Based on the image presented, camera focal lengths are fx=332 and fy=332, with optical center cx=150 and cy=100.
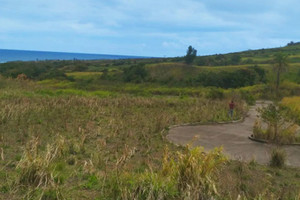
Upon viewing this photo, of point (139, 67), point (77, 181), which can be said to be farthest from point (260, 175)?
point (139, 67)

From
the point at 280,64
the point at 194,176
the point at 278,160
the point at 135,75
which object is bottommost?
the point at 135,75

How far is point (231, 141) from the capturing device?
11.4 m

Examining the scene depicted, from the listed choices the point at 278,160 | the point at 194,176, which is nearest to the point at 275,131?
the point at 278,160

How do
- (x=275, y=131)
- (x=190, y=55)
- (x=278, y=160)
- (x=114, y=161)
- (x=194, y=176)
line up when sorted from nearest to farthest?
(x=194, y=176), (x=114, y=161), (x=278, y=160), (x=275, y=131), (x=190, y=55)

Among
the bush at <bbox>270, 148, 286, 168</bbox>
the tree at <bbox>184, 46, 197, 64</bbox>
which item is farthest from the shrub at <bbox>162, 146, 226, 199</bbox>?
the tree at <bbox>184, 46, 197, 64</bbox>

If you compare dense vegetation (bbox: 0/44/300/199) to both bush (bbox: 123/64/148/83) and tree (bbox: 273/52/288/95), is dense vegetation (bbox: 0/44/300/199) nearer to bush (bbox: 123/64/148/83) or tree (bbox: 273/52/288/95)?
tree (bbox: 273/52/288/95)

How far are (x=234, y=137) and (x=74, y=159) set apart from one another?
22.2ft

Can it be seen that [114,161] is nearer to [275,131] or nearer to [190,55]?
[275,131]

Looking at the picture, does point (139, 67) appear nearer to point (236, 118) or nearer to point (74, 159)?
point (236, 118)

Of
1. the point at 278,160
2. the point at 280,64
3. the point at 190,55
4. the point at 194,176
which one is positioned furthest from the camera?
the point at 190,55

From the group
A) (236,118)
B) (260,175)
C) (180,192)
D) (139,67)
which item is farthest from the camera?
(139,67)

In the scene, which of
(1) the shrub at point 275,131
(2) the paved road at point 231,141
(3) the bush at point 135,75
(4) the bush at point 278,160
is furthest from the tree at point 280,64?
(4) the bush at point 278,160

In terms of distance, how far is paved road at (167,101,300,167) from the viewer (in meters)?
9.42

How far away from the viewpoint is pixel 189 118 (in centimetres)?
1588
